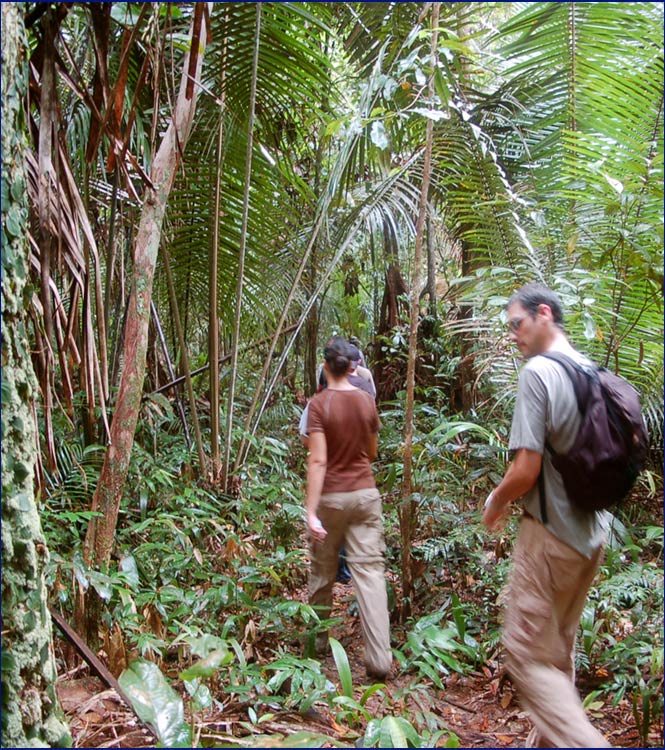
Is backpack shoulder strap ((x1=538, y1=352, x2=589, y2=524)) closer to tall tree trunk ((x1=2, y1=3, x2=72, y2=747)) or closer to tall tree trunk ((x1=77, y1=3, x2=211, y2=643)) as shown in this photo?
tall tree trunk ((x1=2, y1=3, x2=72, y2=747))

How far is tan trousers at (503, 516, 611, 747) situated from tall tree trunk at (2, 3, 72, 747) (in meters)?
1.42

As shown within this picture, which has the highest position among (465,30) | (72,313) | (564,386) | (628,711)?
(465,30)

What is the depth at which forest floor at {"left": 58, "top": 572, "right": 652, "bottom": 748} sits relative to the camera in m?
2.47

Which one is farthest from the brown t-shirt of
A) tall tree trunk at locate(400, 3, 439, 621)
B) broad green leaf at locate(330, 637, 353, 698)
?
broad green leaf at locate(330, 637, 353, 698)

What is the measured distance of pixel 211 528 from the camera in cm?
476

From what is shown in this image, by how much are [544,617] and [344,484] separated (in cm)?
148

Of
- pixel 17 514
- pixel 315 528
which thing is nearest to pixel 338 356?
pixel 315 528

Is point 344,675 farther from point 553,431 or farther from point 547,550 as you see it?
point 553,431

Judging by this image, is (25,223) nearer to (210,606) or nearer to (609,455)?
(609,455)

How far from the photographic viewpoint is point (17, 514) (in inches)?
74.1

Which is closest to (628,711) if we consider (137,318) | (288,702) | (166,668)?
(288,702)

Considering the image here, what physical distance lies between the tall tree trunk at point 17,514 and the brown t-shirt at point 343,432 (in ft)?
5.75

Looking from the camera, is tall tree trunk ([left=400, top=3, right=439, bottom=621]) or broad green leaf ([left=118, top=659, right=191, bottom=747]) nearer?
broad green leaf ([left=118, top=659, right=191, bottom=747])

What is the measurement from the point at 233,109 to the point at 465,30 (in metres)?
3.85
